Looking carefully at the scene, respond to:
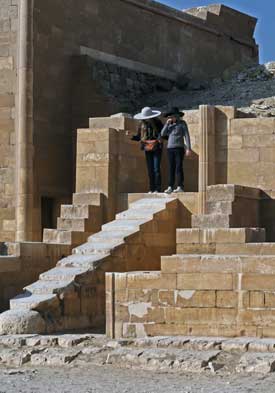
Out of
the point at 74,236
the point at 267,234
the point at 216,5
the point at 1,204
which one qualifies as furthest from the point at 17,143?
the point at 216,5

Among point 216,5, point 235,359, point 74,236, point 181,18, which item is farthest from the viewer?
point 216,5

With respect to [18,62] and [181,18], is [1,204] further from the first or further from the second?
[181,18]

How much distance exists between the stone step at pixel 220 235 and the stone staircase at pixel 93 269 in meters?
1.16

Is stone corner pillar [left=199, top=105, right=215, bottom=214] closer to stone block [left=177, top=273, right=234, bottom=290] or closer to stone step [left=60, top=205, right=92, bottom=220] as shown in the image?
stone step [left=60, top=205, right=92, bottom=220]

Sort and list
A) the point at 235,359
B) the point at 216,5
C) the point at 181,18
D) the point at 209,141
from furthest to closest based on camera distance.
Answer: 1. the point at 216,5
2. the point at 181,18
3. the point at 209,141
4. the point at 235,359

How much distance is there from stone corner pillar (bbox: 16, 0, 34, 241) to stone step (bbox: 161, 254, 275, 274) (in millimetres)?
8156

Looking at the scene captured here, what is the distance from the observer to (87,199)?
19.1 metres

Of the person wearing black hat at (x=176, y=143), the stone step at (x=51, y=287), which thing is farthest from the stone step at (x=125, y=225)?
the stone step at (x=51, y=287)

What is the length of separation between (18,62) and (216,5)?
9.10 m

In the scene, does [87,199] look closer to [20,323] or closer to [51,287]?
[51,287]

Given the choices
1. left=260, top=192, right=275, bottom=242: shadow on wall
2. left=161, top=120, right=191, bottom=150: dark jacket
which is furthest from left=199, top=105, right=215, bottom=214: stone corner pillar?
left=260, top=192, right=275, bottom=242: shadow on wall

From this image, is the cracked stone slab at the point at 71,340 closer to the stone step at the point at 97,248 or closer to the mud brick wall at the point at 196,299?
the mud brick wall at the point at 196,299

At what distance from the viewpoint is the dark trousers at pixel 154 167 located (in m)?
19.1

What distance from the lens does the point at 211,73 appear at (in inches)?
1124
